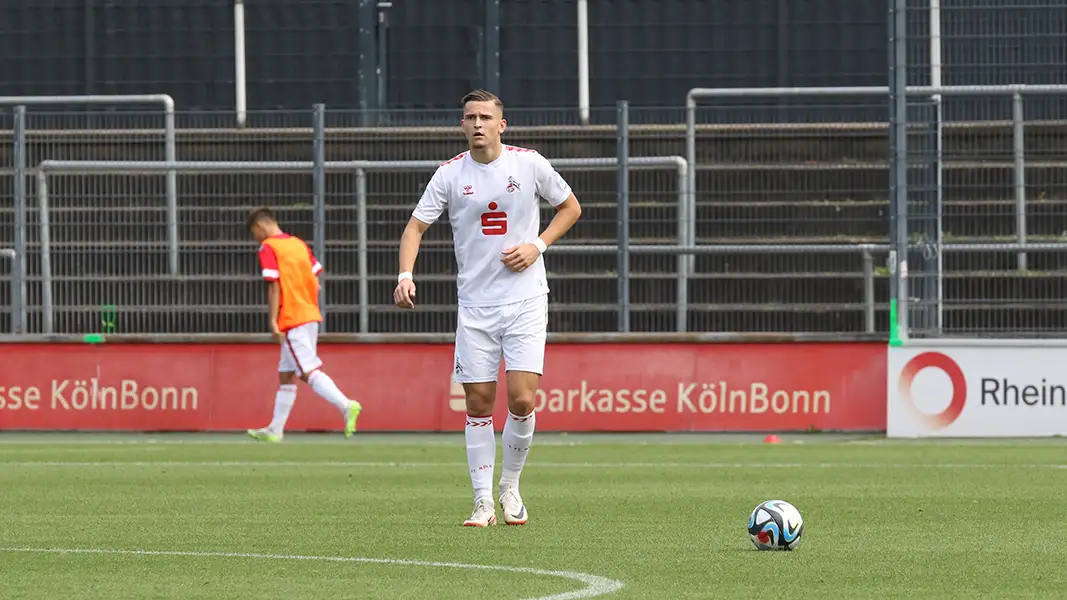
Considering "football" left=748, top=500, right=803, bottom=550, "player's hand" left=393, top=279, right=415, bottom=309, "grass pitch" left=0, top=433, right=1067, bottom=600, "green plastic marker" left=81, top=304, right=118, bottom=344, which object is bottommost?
"grass pitch" left=0, top=433, right=1067, bottom=600

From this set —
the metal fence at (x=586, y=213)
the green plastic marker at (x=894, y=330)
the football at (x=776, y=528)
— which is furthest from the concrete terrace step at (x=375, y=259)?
the football at (x=776, y=528)

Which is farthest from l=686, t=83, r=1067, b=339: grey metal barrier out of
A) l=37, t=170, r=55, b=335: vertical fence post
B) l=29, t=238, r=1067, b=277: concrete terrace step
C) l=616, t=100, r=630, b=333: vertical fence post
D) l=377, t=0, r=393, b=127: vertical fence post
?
l=37, t=170, r=55, b=335: vertical fence post

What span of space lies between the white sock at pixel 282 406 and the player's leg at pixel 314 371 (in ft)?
0.64

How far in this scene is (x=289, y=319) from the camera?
1691cm

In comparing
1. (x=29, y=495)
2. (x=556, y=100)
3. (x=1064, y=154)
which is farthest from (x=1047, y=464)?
(x=556, y=100)

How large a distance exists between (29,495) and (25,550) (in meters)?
3.02

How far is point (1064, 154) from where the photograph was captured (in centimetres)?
1802

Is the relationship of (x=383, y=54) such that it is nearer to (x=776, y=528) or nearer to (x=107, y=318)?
(x=107, y=318)

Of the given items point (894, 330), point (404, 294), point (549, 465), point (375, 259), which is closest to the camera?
point (404, 294)

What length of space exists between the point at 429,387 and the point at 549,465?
4.44m

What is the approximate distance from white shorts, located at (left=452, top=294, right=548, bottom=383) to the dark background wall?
43.3 ft

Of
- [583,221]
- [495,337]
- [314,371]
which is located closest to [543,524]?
[495,337]

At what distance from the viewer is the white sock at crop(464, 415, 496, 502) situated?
9523 millimetres

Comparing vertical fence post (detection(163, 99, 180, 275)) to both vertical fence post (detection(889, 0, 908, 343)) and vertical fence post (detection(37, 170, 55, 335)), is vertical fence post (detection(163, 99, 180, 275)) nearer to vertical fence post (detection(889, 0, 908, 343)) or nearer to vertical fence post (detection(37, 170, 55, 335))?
vertical fence post (detection(37, 170, 55, 335))
